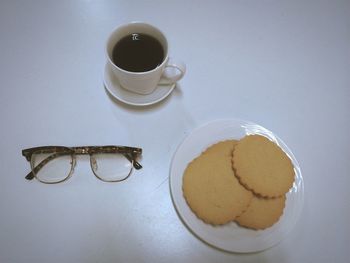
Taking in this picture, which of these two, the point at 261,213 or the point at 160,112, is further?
the point at 160,112

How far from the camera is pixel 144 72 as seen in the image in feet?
1.93

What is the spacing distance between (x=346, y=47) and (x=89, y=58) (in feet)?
2.70

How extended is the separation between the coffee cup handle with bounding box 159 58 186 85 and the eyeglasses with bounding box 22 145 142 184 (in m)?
0.19

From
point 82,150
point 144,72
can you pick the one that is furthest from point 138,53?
point 82,150

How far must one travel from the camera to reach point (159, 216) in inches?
24.9

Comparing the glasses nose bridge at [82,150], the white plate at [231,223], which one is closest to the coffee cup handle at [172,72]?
the white plate at [231,223]

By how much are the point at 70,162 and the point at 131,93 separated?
0.78 ft

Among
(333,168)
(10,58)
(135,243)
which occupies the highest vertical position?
(10,58)

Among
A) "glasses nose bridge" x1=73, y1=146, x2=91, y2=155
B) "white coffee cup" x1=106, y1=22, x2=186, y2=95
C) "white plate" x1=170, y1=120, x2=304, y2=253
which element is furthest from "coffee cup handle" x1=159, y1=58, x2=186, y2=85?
"glasses nose bridge" x1=73, y1=146, x2=91, y2=155

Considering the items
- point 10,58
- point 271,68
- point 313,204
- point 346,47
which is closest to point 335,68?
point 346,47

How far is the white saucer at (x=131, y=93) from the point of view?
68 centimetres

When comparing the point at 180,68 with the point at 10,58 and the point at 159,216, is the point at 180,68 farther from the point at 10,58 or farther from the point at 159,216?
the point at 10,58

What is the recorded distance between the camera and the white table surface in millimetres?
612

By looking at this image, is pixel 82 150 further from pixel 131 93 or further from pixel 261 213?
pixel 261 213
